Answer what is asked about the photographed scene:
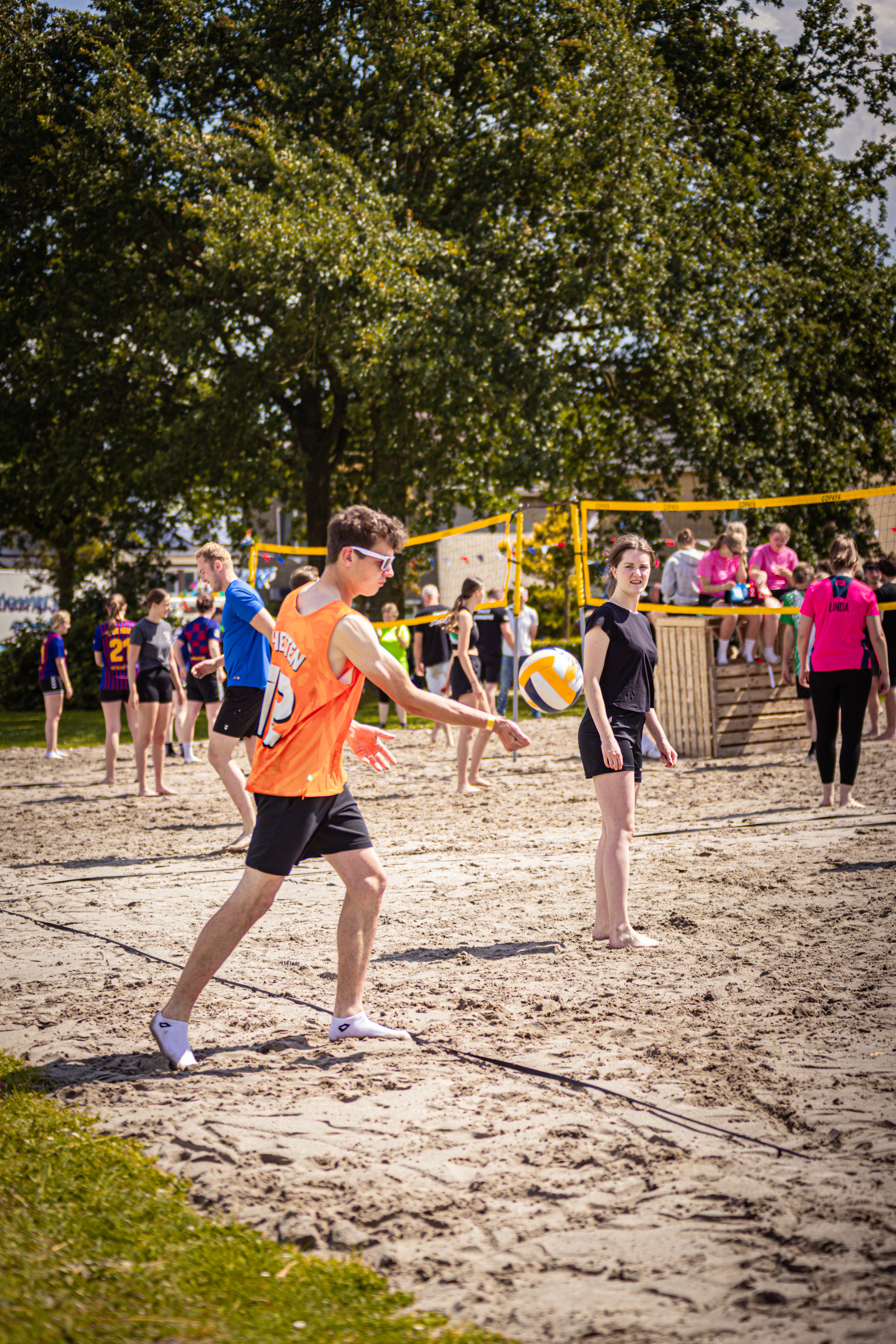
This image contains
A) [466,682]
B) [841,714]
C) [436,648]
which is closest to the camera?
[841,714]

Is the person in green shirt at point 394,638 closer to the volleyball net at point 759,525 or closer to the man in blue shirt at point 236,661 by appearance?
the volleyball net at point 759,525

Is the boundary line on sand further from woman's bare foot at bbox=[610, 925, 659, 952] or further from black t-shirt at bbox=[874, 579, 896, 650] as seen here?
black t-shirt at bbox=[874, 579, 896, 650]

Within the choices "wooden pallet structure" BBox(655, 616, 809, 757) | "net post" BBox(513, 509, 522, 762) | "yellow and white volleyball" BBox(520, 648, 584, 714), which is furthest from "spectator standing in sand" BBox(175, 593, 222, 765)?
"wooden pallet structure" BBox(655, 616, 809, 757)

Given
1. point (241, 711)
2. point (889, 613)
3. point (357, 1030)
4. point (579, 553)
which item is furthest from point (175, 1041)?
point (889, 613)

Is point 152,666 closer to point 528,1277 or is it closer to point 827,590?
point 827,590

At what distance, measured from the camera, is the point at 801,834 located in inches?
339

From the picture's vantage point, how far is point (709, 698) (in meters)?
13.8

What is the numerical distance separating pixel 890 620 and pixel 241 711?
8966 millimetres

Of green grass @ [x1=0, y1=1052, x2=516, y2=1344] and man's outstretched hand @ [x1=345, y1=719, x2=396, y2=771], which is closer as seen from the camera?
green grass @ [x1=0, y1=1052, x2=516, y2=1344]

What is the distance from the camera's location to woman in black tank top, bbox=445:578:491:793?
1094 cm

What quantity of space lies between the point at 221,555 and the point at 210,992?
3.36 metres

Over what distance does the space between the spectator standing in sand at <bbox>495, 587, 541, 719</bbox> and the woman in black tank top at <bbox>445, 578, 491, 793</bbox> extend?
118 inches

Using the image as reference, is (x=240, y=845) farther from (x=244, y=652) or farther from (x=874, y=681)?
(x=874, y=681)

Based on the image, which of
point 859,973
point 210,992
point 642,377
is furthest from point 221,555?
point 642,377
